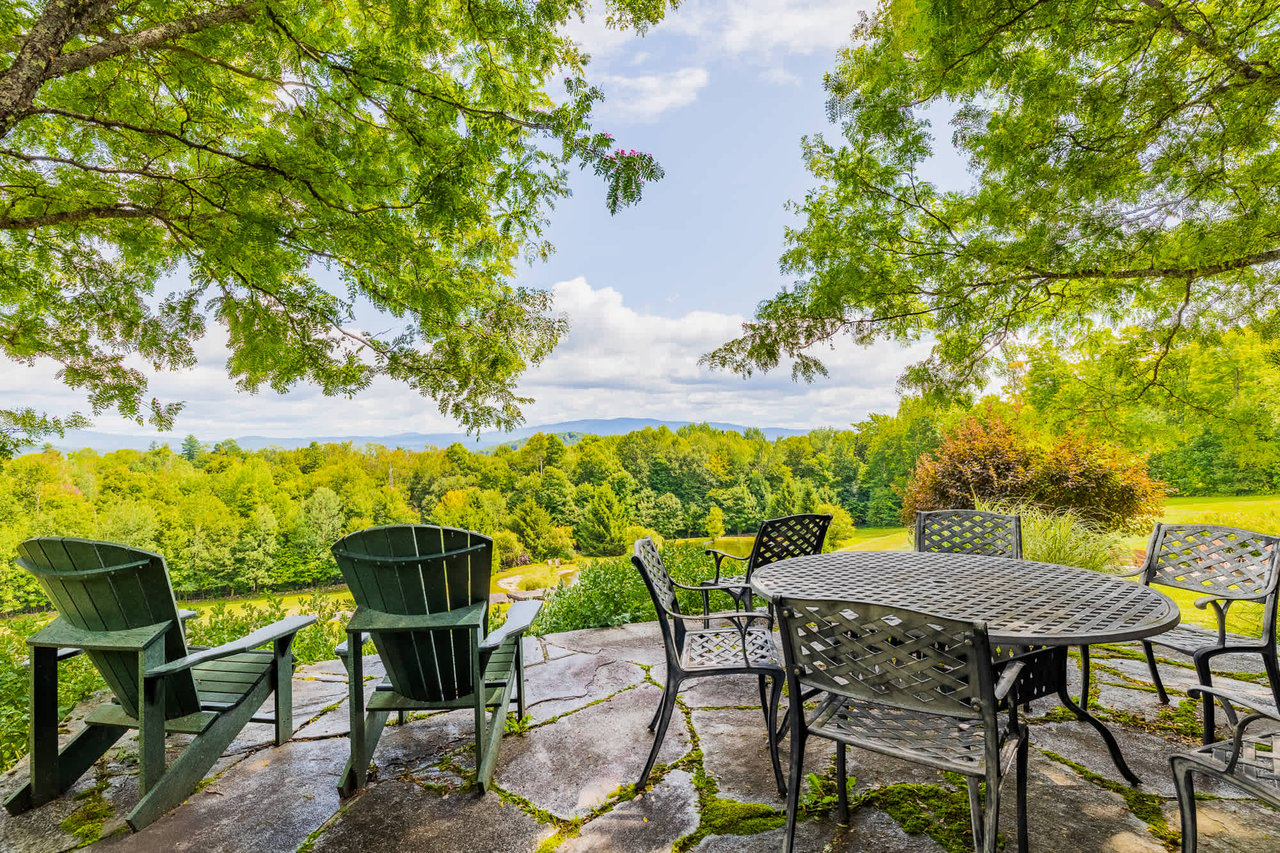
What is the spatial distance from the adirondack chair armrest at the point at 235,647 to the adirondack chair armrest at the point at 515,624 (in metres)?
0.76

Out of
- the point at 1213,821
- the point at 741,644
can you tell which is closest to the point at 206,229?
the point at 741,644

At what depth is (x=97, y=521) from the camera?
7.80 meters

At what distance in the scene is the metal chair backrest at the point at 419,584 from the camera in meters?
A: 1.96

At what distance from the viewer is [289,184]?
2703mm

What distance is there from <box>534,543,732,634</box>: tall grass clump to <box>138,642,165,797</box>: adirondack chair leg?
2.50 metres

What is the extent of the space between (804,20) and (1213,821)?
484 centimetres

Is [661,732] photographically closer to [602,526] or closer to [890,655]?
[890,655]

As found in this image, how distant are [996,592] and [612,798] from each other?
1615mm

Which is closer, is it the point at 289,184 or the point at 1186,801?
the point at 1186,801

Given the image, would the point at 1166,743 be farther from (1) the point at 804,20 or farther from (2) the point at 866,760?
(1) the point at 804,20

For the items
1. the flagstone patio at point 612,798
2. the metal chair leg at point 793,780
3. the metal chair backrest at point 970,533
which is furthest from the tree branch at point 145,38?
the metal chair backrest at point 970,533

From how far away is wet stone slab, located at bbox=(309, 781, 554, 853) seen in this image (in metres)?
1.66

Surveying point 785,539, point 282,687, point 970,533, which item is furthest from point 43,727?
point 970,533

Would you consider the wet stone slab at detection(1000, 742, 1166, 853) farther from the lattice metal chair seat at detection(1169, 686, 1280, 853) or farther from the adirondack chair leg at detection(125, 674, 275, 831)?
the adirondack chair leg at detection(125, 674, 275, 831)
